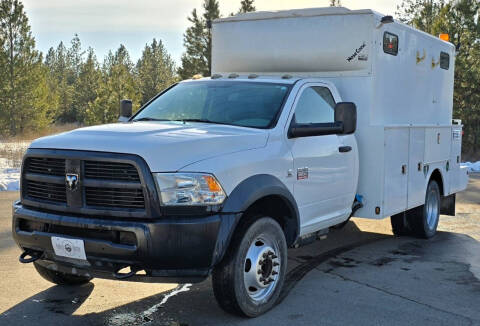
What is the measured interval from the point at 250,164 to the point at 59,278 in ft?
6.97

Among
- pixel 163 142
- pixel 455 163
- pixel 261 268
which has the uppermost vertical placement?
pixel 163 142

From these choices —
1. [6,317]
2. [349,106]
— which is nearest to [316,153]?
[349,106]

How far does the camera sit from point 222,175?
14.4 ft

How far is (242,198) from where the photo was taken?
14.8 ft

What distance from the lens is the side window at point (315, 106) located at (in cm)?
571

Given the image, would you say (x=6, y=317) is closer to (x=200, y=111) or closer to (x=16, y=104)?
(x=200, y=111)

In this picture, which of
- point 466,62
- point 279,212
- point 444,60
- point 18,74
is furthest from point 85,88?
point 279,212

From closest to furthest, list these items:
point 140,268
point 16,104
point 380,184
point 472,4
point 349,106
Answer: point 140,268
point 349,106
point 380,184
point 472,4
point 16,104

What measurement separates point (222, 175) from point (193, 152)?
0.27 m

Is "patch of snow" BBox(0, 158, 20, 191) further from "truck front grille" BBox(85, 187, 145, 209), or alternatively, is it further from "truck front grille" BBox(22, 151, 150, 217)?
"truck front grille" BBox(85, 187, 145, 209)

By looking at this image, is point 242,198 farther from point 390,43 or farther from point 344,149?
point 390,43

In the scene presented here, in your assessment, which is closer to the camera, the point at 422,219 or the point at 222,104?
the point at 222,104

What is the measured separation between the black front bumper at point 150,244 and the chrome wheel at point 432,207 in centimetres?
490

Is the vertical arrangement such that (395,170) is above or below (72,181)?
below
